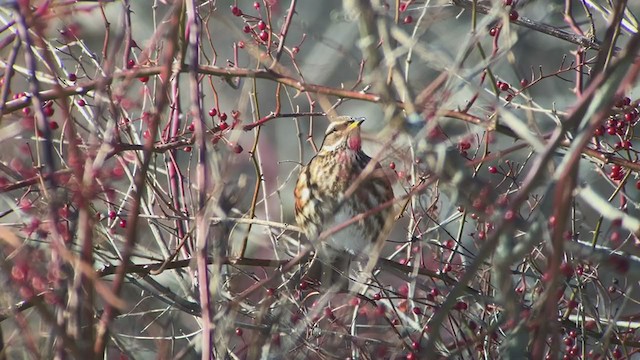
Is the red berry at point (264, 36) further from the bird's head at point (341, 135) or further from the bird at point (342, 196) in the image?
the bird's head at point (341, 135)

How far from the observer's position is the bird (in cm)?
480

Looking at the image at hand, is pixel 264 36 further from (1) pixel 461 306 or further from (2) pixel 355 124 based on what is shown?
(1) pixel 461 306

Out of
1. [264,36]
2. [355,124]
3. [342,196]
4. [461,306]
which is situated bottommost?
[461,306]

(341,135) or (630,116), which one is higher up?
(341,135)

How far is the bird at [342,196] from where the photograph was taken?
4.80 meters

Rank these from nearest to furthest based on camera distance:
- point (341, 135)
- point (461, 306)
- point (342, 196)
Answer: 1. point (461, 306)
2. point (342, 196)
3. point (341, 135)

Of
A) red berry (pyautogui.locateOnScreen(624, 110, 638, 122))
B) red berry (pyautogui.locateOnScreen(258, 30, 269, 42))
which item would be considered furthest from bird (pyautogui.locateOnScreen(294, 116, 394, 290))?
red berry (pyautogui.locateOnScreen(624, 110, 638, 122))

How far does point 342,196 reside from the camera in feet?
15.7

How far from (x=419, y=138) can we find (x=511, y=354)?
0.51 meters

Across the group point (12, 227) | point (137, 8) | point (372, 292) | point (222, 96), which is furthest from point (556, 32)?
point (137, 8)

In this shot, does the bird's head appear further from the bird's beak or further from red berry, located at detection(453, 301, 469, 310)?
red berry, located at detection(453, 301, 469, 310)

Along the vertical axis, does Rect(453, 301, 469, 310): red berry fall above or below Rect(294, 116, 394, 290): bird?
below

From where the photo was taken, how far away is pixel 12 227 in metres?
3.79

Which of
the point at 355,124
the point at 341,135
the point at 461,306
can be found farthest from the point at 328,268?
the point at 341,135
